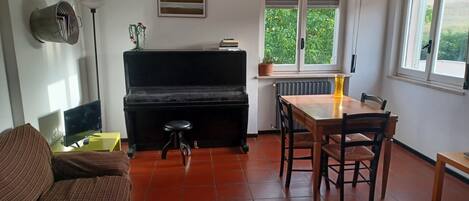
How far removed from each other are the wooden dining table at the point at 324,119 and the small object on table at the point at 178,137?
3.76 feet

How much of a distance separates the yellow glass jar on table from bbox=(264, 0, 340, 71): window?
7.63 ft

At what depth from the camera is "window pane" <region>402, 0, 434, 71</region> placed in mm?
3814

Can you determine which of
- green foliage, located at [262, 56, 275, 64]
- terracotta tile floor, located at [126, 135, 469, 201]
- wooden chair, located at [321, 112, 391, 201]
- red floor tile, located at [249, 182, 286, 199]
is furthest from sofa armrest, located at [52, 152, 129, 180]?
green foliage, located at [262, 56, 275, 64]

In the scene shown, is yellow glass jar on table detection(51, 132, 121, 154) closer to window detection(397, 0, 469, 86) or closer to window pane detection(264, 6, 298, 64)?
window pane detection(264, 6, 298, 64)

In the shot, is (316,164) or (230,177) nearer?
A: (316,164)

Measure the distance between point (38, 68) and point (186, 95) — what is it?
4.87ft

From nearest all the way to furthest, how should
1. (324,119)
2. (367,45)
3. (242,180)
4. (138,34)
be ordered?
1. (324,119)
2. (242,180)
3. (138,34)
4. (367,45)

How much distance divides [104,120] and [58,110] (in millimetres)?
1074

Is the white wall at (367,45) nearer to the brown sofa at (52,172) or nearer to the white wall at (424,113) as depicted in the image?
the white wall at (424,113)

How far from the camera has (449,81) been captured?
3432 mm

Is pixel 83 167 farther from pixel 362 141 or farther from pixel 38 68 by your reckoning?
pixel 362 141

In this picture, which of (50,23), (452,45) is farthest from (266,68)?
(50,23)

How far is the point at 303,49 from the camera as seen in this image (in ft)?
14.8

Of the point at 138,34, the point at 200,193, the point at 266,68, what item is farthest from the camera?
the point at 266,68
